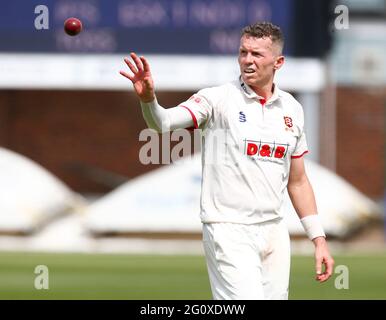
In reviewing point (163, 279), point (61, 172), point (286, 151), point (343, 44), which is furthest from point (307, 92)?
point (286, 151)

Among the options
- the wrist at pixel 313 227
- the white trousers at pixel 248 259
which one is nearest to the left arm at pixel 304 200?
the wrist at pixel 313 227

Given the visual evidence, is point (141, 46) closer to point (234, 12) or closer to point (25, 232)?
point (234, 12)

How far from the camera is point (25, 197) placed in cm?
1961

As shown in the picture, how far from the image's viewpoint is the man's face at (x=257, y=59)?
6.43 meters

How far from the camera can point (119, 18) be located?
2222 cm

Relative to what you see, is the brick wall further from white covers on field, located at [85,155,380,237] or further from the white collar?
the white collar

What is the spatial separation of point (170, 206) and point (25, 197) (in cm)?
244

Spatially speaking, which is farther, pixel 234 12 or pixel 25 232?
pixel 234 12

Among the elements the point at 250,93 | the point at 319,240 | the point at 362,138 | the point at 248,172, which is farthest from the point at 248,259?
the point at 362,138

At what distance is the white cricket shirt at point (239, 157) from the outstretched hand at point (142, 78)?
40 centimetres

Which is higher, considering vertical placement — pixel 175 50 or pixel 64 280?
pixel 175 50

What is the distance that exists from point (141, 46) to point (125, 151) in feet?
10.5

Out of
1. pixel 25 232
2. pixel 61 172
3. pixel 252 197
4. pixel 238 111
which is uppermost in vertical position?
pixel 61 172

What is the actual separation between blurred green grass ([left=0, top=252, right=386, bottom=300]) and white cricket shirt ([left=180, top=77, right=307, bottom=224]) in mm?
4539
